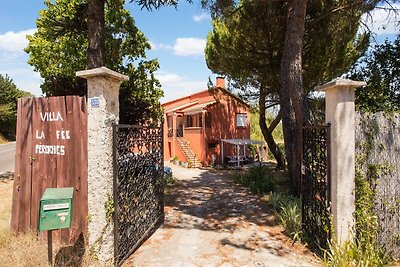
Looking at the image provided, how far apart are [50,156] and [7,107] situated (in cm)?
3403

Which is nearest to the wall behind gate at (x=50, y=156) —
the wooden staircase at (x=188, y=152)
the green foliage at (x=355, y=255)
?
the green foliage at (x=355, y=255)

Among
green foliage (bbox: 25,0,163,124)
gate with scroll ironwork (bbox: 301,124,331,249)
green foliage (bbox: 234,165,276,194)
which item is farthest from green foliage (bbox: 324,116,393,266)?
green foliage (bbox: 25,0,163,124)

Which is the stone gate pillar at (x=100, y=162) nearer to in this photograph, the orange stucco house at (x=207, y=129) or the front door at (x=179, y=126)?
the orange stucco house at (x=207, y=129)

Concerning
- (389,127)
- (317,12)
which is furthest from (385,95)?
(389,127)

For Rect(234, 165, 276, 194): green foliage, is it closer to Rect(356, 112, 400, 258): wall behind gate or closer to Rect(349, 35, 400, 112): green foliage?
Rect(349, 35, 400, 112): green foliage

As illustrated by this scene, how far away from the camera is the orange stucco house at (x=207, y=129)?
2050 cm

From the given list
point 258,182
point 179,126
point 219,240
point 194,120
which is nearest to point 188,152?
point 194,120

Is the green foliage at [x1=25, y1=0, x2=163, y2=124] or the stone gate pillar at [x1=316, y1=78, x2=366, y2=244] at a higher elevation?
the green foliage at [x1=25, y1=0, x2=163, y2=124]

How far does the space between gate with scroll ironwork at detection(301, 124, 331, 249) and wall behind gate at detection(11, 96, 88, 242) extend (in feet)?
12.0

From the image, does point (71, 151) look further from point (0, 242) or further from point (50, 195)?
point (0, 242)

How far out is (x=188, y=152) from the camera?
70.0ft

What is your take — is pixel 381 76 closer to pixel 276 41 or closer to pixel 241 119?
pixel 276 41

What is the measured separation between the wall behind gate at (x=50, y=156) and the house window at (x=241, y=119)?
1873 cm

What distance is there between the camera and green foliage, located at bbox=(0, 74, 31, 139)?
31.8m
